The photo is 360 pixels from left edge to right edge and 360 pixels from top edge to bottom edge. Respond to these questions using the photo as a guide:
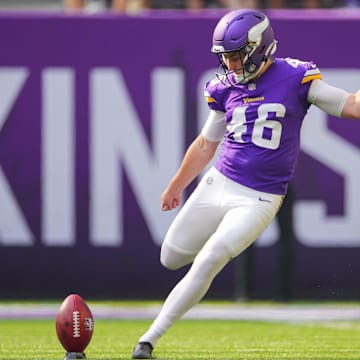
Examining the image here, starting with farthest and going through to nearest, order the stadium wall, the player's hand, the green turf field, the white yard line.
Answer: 1. the stadium wall
2. the white yard line
3. the player's hand
4. the green turf field

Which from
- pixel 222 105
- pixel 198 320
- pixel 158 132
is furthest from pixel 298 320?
pixel 222 105

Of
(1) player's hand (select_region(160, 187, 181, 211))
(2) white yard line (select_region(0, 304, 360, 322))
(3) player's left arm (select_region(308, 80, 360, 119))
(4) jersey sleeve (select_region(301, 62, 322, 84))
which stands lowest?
(2) white yard line (select_region(0, 304, 360, 322))

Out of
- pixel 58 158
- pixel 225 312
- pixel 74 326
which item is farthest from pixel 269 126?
pixel 58 158

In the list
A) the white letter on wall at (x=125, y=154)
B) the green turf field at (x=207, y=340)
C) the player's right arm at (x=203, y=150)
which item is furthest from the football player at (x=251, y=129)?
the white letter on wall at (x=125, y=154)

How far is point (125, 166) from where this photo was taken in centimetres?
1015

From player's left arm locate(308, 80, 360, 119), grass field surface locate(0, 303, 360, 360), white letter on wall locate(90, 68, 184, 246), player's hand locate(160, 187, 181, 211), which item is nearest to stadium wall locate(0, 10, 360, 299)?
white letter on wall locate(90, 68, 184, 246)

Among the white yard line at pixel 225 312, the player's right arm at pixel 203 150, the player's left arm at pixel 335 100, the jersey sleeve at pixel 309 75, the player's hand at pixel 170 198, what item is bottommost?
the white yard line at pixel 225 312

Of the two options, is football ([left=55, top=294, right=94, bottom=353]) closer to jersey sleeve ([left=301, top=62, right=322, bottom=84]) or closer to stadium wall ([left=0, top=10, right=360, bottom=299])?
jersey sleeve ([left=301, top=62, right=322, bottom=84])

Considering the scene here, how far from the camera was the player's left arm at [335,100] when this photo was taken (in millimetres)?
5988

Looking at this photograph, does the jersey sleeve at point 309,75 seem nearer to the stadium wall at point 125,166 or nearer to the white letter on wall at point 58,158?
the stadium wall at point 125,166

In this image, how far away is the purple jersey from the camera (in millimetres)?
6145

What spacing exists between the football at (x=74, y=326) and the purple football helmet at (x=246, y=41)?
4.52ft

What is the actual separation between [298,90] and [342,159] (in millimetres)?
4061

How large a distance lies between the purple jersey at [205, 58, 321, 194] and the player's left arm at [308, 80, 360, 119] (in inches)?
2.1
